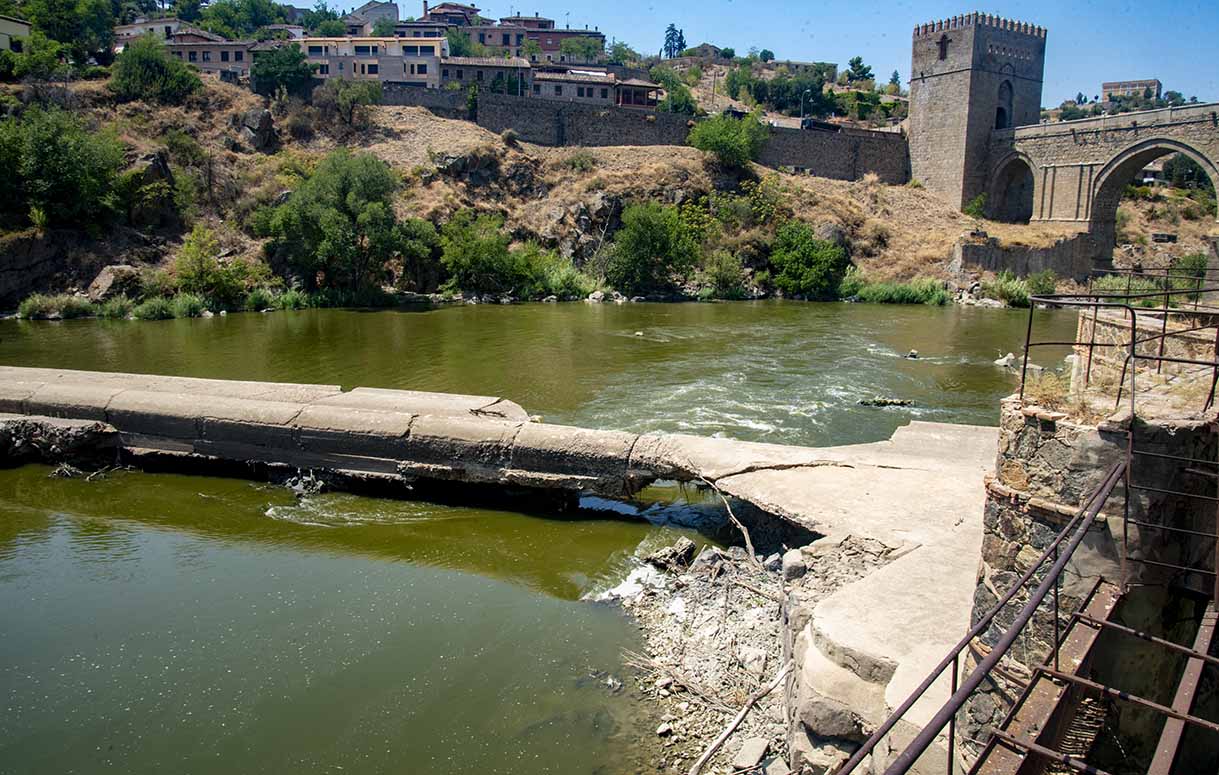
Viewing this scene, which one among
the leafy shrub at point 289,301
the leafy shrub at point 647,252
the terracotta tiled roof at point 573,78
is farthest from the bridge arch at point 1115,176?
the leafy shrub at point 289,301

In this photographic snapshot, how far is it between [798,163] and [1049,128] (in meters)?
14.1

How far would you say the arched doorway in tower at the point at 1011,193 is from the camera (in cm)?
4722

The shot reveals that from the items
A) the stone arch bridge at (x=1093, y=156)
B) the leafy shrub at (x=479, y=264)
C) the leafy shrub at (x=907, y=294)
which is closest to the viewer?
the leafy shrub at (x=479, y=264)

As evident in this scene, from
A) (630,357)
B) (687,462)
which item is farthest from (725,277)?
(687,462)

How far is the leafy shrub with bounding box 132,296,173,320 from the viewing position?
93.4 feet

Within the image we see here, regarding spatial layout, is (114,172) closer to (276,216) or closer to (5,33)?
(276,216)

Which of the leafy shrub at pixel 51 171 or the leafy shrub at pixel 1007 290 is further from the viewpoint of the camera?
the leafy shrub at pixel 1007 290

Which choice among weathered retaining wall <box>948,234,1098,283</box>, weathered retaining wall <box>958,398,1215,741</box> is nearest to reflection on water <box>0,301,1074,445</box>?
weathered retaining wall <box>948,234,1098,283</box>

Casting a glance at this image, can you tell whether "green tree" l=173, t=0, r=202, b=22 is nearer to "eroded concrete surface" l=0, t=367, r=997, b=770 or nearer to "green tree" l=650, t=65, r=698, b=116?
"green tree" l=650, t=65, r=698, b=116

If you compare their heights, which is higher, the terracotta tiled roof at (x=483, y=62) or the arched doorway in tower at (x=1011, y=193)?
the terracotta tiled roof at (x=483, y=62)

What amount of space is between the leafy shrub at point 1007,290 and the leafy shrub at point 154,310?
108 ft

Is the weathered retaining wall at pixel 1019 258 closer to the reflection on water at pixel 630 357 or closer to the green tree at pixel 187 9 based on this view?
the reflection on water at pixel 630 357

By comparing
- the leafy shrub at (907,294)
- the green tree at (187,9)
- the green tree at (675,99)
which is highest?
the green tree at (187,9)

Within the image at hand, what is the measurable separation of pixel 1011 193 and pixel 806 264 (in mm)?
18021
